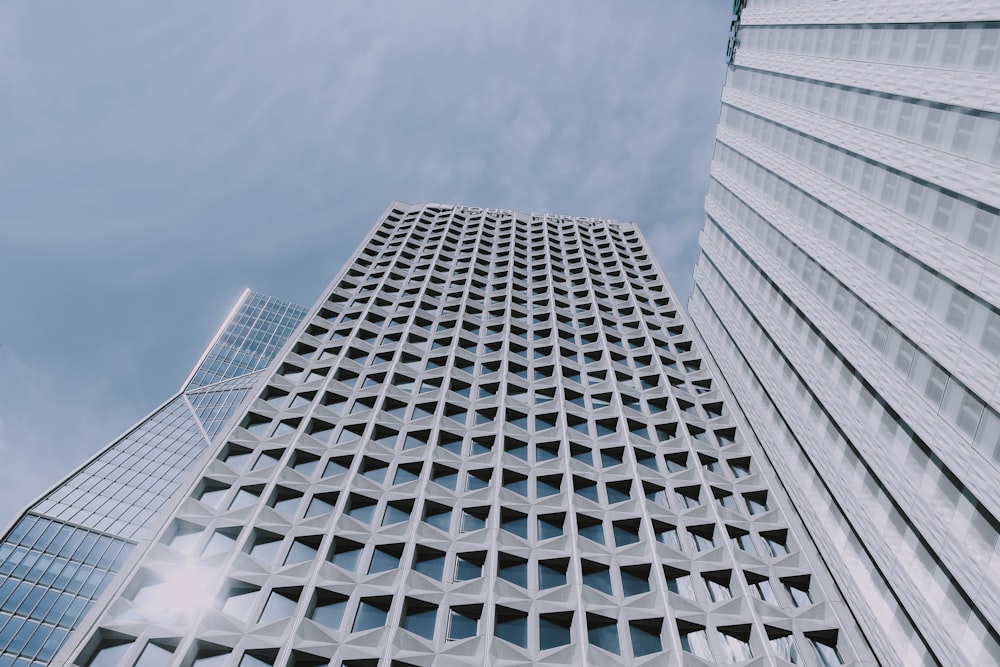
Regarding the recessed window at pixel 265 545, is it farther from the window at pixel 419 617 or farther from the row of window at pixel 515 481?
the window at pixel 419 617

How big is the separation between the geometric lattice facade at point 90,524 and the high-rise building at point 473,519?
2807cm

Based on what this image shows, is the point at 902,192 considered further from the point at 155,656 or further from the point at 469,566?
the point at 155,656

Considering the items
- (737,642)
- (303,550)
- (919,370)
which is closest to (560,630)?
(737,642)

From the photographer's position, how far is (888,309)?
36.0 metres

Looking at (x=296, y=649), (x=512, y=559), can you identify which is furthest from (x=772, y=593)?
(x=296, y=649)

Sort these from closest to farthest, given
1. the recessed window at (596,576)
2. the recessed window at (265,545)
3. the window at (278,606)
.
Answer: the window at (278,606) → the recessed window at (265,545) → the recessed window at (596,576)

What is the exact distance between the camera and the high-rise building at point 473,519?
23438 millimetres

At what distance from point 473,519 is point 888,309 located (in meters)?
24.9

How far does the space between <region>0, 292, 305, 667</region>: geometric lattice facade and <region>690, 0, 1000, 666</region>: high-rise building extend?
4900cm

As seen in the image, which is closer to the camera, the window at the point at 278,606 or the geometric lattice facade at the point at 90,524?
the window at the point at 278,606

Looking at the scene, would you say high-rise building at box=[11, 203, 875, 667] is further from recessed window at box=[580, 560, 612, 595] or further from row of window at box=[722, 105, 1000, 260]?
row of window at box=[722, 105, 1000, 260]

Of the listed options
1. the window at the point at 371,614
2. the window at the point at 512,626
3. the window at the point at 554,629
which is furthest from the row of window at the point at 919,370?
the window at the point at 371,614

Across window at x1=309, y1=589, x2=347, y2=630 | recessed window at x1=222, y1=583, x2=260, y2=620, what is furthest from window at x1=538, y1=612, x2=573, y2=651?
recessed window at x1=222, y1=583, x2=260, y2=620

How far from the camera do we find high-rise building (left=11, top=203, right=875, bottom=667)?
23.4 metres
